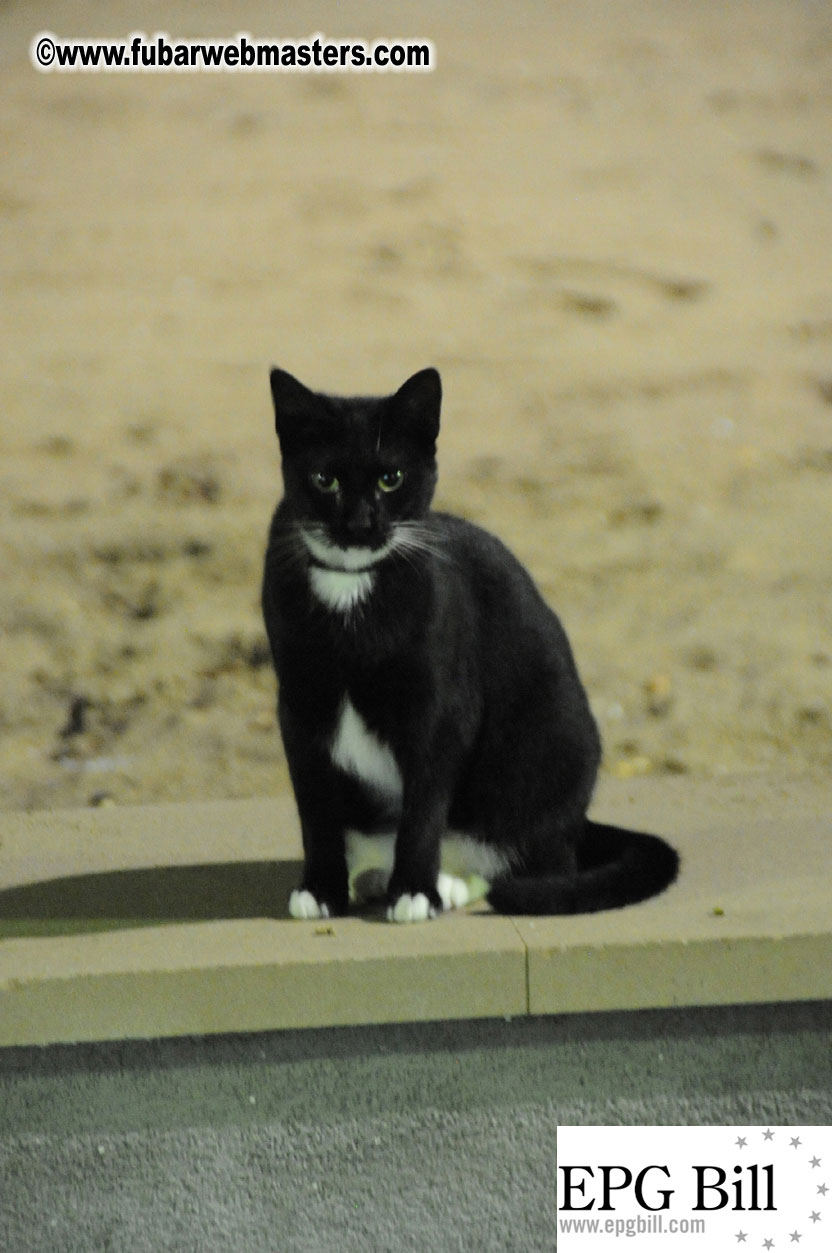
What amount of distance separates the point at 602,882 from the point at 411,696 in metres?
0.31

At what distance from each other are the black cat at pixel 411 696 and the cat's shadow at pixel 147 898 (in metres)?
0.12

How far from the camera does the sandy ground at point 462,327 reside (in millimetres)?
2787

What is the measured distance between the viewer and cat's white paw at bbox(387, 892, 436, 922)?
55.0 inches

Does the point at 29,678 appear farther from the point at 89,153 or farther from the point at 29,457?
the point at 89,153

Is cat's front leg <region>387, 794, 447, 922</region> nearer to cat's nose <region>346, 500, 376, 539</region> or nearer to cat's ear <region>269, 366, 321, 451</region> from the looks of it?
A: cat's nose <region>346, 500, 376, 539</region>

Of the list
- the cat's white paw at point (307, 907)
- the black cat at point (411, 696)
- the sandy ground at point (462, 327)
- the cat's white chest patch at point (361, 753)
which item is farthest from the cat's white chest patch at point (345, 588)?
the sandy ground at point (462, 327)

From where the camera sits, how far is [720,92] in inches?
131

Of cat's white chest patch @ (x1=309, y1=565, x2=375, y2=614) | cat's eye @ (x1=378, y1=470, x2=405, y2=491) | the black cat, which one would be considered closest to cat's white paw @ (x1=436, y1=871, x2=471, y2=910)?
the black cat

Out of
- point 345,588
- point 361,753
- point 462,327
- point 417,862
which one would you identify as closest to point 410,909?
point 417,862

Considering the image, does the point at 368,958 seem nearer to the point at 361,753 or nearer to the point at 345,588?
the point at 361,753

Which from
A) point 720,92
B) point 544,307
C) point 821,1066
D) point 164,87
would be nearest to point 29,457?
Result: point 164,87

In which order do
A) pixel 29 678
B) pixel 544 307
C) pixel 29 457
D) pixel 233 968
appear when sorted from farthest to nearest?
1. pixel 544 307
2. pixel 29 457
3. pixel 29 678
4. pixel 233 968

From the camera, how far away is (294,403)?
1.36m

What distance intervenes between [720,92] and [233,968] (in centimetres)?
284
